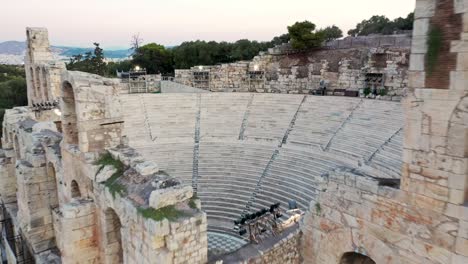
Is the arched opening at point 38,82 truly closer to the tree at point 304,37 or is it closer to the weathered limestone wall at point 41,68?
the weathered limestone wall at point 41,68

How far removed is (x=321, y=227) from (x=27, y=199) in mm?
9620

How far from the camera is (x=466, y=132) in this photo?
4.34 m

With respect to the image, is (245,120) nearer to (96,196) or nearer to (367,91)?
(367,91)

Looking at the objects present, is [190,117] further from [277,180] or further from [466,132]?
[466,132]

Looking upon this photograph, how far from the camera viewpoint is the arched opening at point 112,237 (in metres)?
8.13

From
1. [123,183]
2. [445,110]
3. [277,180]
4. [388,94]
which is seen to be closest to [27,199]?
[123,183]

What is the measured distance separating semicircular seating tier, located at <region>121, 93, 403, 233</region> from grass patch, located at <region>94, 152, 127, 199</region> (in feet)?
17.8

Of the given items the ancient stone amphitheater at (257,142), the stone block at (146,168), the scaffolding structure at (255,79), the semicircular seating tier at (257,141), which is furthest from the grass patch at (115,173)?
the scaffolding structure at (255,79)

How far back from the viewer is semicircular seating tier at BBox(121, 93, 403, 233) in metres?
13.7

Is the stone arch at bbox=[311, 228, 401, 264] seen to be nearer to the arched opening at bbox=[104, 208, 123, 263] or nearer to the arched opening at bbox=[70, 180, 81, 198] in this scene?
the arched opening at bbox=[104, 208, 123, 263]

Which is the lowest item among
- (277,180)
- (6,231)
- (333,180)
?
(6,231)

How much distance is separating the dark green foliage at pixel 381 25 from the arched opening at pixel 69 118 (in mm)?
34864

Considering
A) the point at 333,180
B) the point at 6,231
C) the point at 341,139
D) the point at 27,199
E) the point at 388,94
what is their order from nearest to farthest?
the point at 333,180
the point at 27,199
the point at 6,231
the point at 341,139
the point at 388,94

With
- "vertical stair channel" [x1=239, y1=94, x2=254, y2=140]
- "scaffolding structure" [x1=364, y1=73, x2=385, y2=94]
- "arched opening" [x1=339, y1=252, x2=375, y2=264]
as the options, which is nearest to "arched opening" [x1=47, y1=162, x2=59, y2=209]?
"vertical stair channel" [x1=239, y1=94, x2=254, y2=140]
